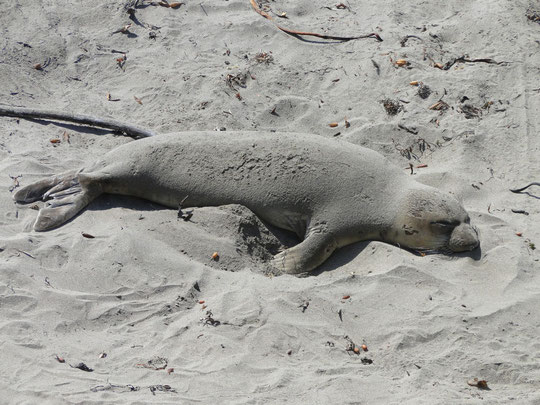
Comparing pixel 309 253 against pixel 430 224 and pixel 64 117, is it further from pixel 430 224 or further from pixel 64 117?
pixel 64 117

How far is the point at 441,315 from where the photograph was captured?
4.25m

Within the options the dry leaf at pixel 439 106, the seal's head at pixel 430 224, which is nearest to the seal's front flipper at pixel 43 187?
the seal's head at pixel 430 224

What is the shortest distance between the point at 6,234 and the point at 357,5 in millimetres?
4861

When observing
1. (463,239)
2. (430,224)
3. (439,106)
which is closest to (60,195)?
(430,224)

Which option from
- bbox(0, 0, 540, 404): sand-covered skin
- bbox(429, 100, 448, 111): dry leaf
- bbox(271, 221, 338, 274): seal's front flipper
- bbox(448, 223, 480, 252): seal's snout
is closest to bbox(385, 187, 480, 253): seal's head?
bbox(448, 223, 480, 252): seal's snout

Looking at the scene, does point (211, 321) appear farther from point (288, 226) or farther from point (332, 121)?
point (332, 121)

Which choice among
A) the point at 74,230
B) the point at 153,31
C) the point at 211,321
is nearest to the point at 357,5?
the point at 153,31

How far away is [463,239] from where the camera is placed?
4.93 m

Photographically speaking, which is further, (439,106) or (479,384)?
(439,106)

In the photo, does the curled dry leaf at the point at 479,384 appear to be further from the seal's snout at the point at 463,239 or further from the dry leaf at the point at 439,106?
the dry leaf at the point at 439,106

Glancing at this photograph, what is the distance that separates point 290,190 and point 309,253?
50cm

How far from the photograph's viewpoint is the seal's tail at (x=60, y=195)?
5086 mm

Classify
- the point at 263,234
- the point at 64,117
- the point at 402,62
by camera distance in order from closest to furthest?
the point at 263,234 → the point at 64,117 → the point at 402,62

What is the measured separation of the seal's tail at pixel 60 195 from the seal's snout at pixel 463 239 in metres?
2.68
